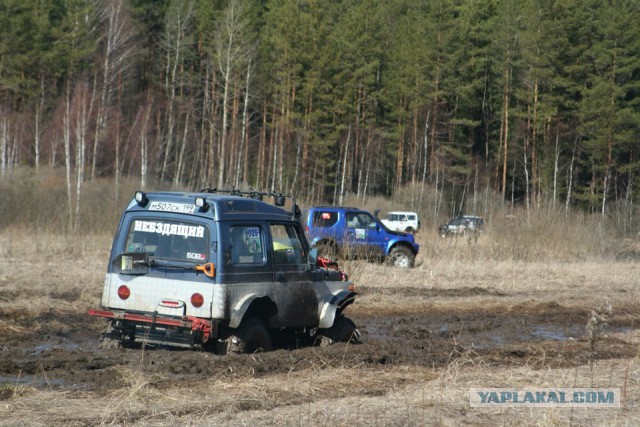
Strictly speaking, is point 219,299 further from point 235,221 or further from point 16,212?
point 16,212

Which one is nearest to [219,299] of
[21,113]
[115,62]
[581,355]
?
[581,355]

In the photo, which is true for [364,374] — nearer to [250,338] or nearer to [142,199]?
[250,338]

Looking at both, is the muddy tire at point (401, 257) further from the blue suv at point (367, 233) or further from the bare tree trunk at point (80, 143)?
the bare tree trunk at point (80, 143)

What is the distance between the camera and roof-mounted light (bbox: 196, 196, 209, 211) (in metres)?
10.9

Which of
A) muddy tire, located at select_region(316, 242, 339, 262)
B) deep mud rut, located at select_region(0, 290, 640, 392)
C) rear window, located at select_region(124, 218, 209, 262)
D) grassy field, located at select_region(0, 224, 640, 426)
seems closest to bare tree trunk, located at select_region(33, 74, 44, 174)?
grassy field, located at select_region(0, 224, 640, 426)

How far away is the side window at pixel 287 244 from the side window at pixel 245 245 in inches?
14.6

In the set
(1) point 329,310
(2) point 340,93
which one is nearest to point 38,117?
(2) point 340,93

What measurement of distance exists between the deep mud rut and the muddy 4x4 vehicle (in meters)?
0.34

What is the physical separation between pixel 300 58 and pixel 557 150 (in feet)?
56.0

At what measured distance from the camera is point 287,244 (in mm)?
12281

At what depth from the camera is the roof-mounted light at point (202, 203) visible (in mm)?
10930

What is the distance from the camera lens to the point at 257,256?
11.5 metres

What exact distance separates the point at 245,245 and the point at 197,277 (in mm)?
854

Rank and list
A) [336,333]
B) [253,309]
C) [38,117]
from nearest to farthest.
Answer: [253,309] < [336,333] < [38,117]
